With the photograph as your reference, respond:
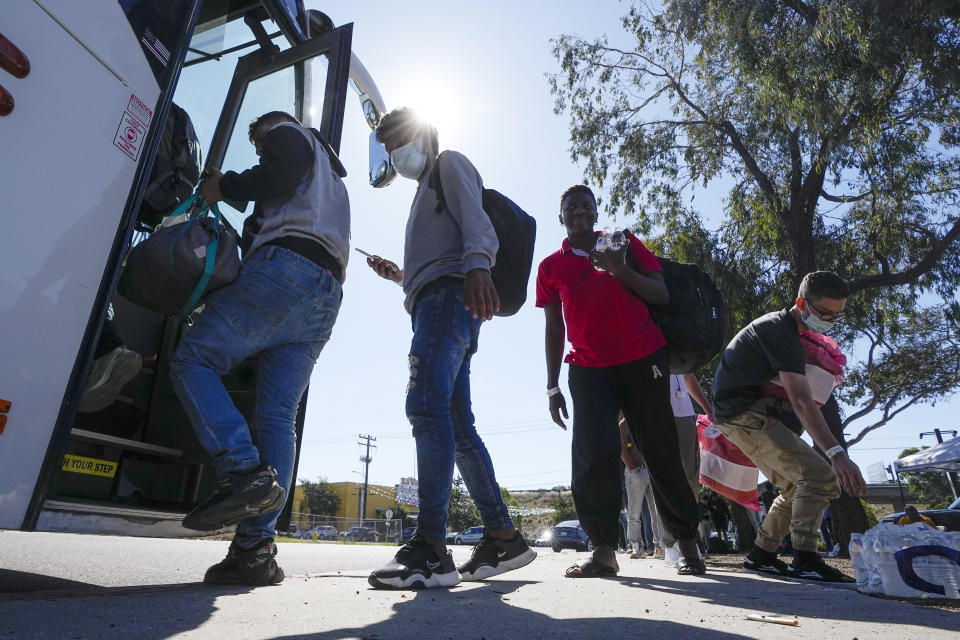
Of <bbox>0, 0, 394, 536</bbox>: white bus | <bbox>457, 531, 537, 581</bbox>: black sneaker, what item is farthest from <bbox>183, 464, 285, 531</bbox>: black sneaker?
<bbox>457, 531, 537, 581</bbox>: black sneaker

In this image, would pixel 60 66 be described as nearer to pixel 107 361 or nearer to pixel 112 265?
pixel 112 265

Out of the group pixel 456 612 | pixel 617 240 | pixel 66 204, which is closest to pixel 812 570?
pixel 617 240

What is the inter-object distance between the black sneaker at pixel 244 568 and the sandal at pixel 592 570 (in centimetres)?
162

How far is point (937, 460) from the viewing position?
1355 centimetres

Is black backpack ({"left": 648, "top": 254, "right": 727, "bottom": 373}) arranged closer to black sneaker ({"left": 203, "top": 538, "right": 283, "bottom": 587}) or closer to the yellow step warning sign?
black sneaker ({"left": 203, "top": 538, "right": 283, "bottom": 587})

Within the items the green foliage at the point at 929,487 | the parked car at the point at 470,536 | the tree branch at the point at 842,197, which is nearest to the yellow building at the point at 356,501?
the parked car at the point at 470,536

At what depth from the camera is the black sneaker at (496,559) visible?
287 centimetres

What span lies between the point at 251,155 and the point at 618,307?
235 centimetres

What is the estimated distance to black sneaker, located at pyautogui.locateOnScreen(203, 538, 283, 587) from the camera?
2.46 meters

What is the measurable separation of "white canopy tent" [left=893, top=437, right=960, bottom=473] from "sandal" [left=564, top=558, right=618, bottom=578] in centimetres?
1364

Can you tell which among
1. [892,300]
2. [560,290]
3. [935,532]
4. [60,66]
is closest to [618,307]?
[560,290]

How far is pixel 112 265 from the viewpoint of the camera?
80.3 inches

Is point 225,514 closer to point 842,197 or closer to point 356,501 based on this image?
point 842,197

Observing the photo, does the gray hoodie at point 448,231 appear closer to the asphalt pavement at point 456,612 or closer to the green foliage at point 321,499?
the asphalt pavement at point 456,612
